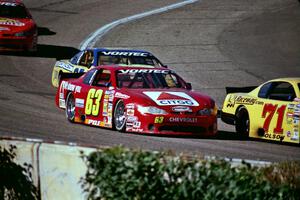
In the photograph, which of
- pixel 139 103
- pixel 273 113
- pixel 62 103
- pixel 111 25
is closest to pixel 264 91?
pixel 273 113

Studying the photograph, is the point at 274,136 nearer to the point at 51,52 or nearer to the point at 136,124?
the point at 136,124

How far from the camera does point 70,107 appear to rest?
1695 centimetres

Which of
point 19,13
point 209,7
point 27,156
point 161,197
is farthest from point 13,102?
point 209,7

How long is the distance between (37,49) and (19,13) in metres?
1.86

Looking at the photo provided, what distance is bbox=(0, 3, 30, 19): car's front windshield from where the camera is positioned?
25.8 m

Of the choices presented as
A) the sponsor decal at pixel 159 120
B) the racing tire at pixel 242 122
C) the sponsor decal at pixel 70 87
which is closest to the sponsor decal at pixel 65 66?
the sponsor decal at pixel 70 87

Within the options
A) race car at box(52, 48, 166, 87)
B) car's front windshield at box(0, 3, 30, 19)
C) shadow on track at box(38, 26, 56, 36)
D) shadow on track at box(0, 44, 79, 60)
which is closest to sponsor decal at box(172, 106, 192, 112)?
race car at box(52, 48, 166, 87)

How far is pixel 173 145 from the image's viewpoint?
45.3ft

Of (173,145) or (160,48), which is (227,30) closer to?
(160,48)

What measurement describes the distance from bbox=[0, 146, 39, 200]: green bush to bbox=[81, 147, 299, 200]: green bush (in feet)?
3.30

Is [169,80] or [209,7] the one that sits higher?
[209,7]

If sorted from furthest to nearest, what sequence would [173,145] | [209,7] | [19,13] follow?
[209,7]
[19,13]
[173,145]

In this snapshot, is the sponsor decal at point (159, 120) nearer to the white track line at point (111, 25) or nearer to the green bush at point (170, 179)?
the green bush at point (170, 179)

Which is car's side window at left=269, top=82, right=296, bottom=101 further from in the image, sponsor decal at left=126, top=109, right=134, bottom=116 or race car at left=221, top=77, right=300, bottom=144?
sponsor decal at left=126, top=109, right=134, bottom=116
